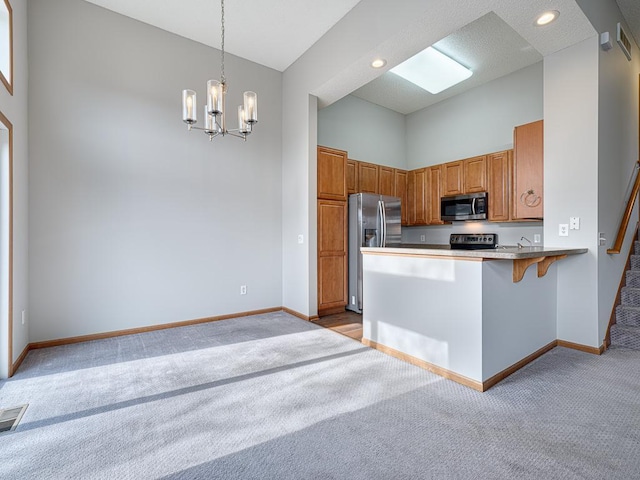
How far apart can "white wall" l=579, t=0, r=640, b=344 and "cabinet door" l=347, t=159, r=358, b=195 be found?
3014mm

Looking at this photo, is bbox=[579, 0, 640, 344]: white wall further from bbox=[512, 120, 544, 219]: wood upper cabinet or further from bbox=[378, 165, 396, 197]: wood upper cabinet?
bbox=[378, 165, 396, 197]: wood upper cabinet

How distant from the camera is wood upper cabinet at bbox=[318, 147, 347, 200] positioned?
4457mm

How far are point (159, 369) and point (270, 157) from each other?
3.09 meters

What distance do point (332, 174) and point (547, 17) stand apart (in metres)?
2.73

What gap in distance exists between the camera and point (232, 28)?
3779 millimetres

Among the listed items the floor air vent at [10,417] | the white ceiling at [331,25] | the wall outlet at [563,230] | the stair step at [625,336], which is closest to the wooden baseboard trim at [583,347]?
the stair step at [625,336]

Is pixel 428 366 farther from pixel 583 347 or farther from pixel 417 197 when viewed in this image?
pixel 417 197

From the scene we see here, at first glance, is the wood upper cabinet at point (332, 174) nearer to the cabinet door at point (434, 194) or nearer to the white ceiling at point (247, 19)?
the white ceiling at point (247, 19)

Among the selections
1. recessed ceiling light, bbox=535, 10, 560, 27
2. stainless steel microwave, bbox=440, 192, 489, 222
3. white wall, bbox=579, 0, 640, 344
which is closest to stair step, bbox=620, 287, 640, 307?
white wall, bbox=579, 0, 640, 344

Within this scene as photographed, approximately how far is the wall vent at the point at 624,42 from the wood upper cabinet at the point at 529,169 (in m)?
0.91

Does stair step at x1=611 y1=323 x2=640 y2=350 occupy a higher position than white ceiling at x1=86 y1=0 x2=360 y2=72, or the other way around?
white ceiling at x1=86 y1=0 x2=360 y2=72

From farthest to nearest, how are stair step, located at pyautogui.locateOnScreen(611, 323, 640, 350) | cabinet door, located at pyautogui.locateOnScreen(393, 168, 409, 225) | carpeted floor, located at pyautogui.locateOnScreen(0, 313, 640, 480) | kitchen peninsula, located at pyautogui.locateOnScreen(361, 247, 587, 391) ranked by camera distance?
1. cabinet door, located at pyautogui.locateOnScreen(393, 168, 409, 225)
2. stair step, located at pyautogui.locateOnScreen(611, 323, 640, 350)
3. kitchen peninsula, located at pyautogui.locateOnScreen(361, 247, 587, 391)
4. carpeted floor, located at pyautogui.locateOnScreen(0, 313, 640, 480)

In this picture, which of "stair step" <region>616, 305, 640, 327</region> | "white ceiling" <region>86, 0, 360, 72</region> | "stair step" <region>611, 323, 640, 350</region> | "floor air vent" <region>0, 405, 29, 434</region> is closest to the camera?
"floor air vent" <region>0, 405, 29, 434</region>

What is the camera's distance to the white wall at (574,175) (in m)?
2.91
